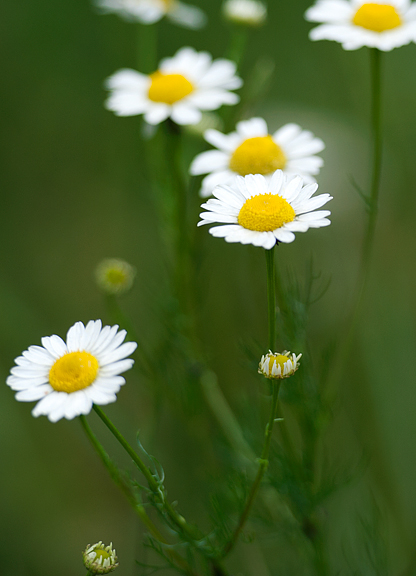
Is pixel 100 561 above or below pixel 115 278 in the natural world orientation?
below

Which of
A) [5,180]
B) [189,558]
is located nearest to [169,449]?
[189,558]

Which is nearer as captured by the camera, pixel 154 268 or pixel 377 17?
pixel 377 17

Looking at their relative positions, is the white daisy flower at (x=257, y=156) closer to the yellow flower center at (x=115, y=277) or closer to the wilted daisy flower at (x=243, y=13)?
the yellow flower center at (x=115, y=277)

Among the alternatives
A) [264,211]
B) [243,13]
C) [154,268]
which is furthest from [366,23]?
[154,268]

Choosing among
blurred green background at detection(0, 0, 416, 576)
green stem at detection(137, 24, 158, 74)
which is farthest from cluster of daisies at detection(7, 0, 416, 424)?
blurred green background at detection(0, 0, 416, 576)

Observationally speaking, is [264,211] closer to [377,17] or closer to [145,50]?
[377,17]

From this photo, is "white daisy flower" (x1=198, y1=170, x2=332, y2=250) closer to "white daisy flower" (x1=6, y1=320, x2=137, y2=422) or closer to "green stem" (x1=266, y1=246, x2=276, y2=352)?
"green stem" (x1=266, y1=246, x2=276, y2=352)
